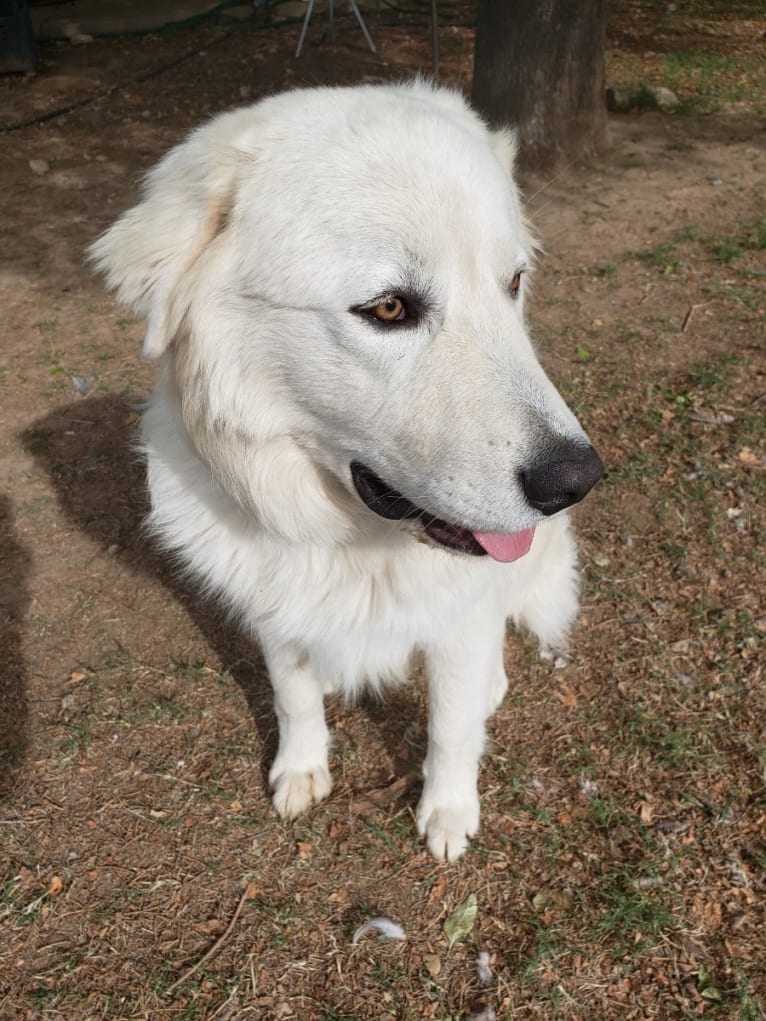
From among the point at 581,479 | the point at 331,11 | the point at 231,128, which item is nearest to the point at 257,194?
the point at 231,128

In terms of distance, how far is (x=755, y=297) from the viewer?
16.1ft

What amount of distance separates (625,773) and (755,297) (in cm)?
338

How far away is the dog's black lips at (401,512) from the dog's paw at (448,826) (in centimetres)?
103

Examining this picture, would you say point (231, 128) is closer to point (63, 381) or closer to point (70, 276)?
point (63, 381)

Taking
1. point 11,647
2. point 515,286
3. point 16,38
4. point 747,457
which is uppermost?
point 515,286

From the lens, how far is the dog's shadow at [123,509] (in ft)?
9.95

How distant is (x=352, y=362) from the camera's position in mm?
1809

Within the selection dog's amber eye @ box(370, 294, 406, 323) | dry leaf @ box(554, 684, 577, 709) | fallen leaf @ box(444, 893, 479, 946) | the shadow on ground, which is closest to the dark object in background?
the shadow on ground

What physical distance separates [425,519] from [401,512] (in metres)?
0.06

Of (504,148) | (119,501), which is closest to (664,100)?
(504,148)

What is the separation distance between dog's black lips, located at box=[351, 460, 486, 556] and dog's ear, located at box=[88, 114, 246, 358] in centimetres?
56

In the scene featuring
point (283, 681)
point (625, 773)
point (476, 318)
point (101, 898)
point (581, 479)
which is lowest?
point (101, 898)

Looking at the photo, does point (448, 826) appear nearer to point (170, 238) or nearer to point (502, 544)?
point (502, 544)

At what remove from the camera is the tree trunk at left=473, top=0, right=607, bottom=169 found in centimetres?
559
